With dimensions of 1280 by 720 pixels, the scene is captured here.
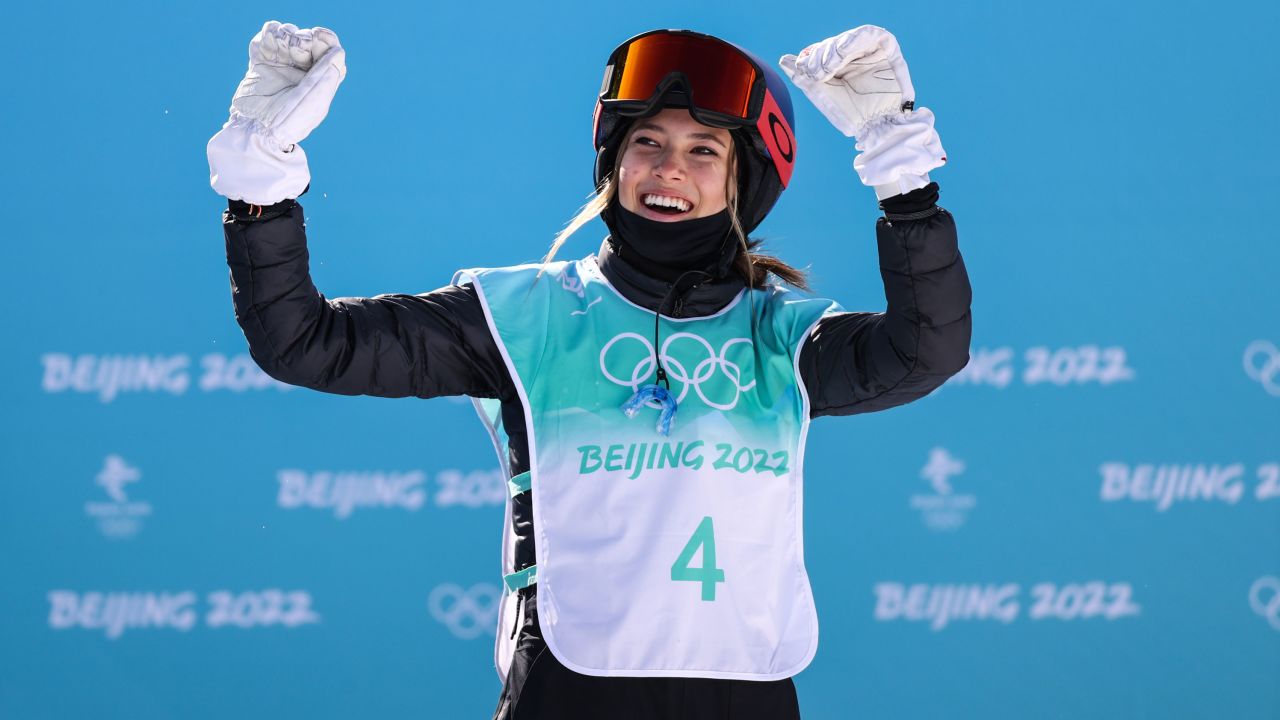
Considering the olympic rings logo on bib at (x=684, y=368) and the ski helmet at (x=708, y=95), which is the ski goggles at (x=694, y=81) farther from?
the olympic rings logo on bib at (x=684, y=368)

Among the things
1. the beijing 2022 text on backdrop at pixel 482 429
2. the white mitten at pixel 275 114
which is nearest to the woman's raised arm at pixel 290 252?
the white mitten at pixel 275 114

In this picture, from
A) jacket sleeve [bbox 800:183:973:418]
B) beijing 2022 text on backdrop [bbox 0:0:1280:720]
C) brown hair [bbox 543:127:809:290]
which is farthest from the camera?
beijing 2022 text on backdrop [bbox 0:0:1280:720]

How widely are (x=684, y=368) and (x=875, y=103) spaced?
0.43 m

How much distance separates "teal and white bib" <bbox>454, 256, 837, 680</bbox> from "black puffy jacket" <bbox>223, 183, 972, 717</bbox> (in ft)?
0.10

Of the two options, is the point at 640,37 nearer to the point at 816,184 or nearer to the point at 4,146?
the point at 816,184

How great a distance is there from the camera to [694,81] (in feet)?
6.15

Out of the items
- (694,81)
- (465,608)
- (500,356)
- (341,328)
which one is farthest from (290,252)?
(465,608)

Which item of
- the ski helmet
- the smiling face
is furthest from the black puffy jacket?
the ski helmet

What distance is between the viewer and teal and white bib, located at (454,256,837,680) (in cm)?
171

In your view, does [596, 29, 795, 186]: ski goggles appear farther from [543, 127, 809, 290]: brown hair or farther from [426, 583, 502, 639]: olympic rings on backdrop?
[426, 583, 502, 639]: olympic rings on backdrop

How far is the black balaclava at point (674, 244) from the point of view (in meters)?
1.90

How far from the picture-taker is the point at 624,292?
74.5 inches

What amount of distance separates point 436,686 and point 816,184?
1.48m

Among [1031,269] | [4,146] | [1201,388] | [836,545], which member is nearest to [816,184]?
[1031,269]
